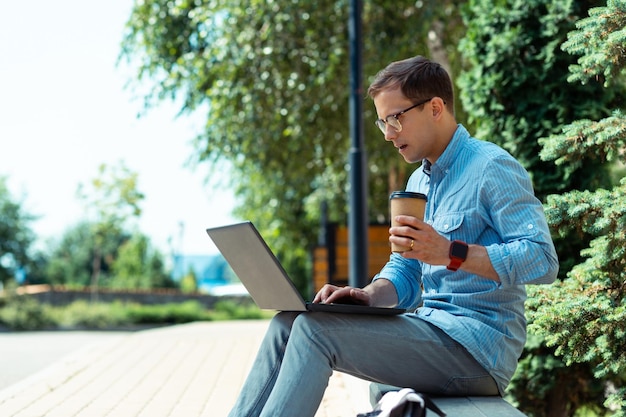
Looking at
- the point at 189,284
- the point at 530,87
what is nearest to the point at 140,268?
the point at 189,284

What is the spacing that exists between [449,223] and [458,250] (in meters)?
0.36

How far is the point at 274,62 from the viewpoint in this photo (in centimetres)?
1241

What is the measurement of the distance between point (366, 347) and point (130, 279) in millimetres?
43495

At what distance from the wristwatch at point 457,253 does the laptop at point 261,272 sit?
1.08 feet

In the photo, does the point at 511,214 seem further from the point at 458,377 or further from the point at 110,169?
the point at 110,169

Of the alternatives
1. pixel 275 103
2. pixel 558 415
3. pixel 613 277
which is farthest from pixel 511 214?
pixel 275 103

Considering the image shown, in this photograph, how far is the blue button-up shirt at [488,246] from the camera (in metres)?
2.90

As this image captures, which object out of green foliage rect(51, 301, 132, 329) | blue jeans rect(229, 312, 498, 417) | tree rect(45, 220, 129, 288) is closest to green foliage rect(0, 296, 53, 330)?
green foliage rect(51, 301, 132, 329)

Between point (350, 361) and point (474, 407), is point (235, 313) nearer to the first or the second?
point (350, 361)

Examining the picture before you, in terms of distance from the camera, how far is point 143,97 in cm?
1382

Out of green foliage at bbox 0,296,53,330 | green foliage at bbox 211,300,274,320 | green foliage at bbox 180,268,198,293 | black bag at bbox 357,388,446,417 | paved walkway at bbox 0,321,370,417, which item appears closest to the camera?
black bag at bbox 357,388,446,417

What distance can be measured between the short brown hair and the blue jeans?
78cm

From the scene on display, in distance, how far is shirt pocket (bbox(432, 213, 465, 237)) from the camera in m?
3.17

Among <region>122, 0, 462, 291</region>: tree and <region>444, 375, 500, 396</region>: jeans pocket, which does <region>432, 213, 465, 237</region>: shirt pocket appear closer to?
<region>444, 375, 500, 396</region>: jeans pocket
